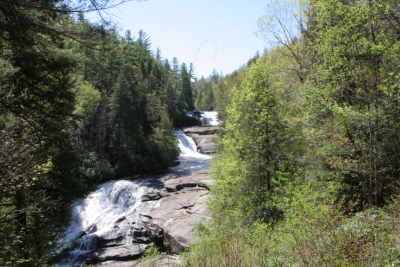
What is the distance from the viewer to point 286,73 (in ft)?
50.3

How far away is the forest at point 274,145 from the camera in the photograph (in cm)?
488

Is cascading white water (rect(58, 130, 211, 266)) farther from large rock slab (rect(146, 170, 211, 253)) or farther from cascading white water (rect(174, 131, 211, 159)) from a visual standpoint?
cascading white water (rect(174, 131, 211, 159))

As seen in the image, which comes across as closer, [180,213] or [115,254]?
[115,254]

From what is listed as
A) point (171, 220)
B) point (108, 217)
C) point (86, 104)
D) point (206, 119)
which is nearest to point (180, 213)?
point (171, 220)

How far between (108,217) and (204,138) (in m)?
23.9

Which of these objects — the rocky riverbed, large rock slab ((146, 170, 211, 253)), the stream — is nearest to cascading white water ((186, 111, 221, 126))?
the stream

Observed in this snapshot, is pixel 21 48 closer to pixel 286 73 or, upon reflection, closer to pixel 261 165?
pixel 261 165

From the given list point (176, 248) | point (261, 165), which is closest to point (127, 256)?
point (176, 248)

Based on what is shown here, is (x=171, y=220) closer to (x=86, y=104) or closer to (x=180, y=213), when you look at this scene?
(x=180, y=213)

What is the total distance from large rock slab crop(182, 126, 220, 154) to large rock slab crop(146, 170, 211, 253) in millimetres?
13673

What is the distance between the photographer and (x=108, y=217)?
1909cm

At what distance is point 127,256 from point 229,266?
37.9ft

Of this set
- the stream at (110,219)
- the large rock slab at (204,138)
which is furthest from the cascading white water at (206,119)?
the stream at (110,219)

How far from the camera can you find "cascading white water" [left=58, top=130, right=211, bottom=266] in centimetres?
1620
